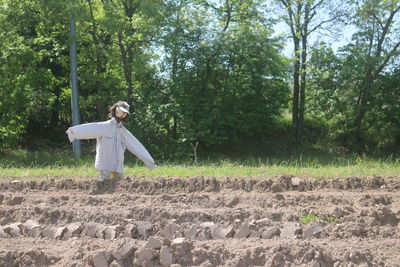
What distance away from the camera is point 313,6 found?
62.6ft

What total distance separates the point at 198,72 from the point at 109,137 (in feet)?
31.4

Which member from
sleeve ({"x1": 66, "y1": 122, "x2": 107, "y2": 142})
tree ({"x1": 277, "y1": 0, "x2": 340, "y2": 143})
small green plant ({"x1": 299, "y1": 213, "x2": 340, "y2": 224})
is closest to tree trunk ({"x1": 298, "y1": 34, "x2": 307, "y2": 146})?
tree ({"x1": 277, "y1": 0, "x2": 340, "y2": 143})

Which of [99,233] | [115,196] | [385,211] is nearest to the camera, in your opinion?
[99,233]

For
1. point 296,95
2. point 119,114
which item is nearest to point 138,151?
point 119,114

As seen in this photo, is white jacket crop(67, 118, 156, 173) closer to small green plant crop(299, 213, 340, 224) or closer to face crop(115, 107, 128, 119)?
face crop(115, 107, 128, 119)

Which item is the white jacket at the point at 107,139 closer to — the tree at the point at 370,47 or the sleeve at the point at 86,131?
the sleeve at the point at 86,131

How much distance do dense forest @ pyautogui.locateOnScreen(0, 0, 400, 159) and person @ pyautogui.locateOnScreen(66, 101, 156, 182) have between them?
27.0 ft

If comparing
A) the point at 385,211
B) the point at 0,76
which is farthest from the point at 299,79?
the point at 385,211

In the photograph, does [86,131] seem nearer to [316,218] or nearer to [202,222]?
[202,222]

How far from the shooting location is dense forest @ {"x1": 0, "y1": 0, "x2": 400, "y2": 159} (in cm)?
1752

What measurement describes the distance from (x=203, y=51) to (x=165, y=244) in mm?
13185

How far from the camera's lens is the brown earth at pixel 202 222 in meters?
4.88

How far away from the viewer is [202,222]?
20.7 ft

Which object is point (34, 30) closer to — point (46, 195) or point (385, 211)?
point (46, 195)
